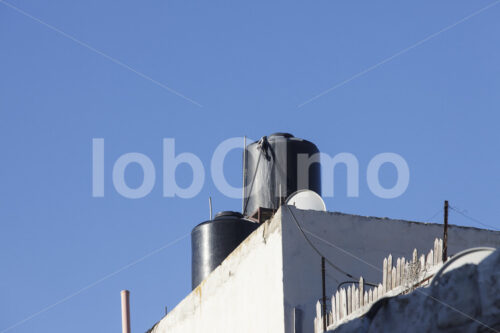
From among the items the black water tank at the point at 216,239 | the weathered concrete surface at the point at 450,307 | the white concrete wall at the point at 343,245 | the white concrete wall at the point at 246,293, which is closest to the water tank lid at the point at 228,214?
the black water tank at the point at 216,239

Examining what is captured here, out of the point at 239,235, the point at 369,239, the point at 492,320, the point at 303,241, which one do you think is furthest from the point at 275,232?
the point at 492,320

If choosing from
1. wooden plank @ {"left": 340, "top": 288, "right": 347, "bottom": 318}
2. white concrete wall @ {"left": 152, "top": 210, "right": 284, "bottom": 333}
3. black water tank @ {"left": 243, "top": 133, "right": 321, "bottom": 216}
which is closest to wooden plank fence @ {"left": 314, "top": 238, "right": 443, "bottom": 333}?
wooden plank @ {"left": 340, "top": 288, "right": 347, "bottom": 318}

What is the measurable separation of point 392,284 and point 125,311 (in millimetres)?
10465

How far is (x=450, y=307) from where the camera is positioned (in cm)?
1504

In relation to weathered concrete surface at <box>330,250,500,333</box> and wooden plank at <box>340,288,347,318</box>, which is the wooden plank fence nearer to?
wooden plank at <box>340,288,347,318</box>

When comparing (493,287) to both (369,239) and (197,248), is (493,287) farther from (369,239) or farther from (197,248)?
(197,248)

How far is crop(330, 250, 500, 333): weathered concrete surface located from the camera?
14664 millimetres

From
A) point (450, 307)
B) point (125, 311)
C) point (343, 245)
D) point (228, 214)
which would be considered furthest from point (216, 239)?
point (450, 307)

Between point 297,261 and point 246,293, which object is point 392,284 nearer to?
point 297,261

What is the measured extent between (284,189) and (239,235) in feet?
6.32

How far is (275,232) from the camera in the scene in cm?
2002

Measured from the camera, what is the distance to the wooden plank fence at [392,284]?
16453 millimetres

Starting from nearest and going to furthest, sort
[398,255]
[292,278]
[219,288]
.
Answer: [292,278]
[398,255]
[219,288]

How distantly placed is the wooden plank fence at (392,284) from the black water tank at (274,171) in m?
8.04
